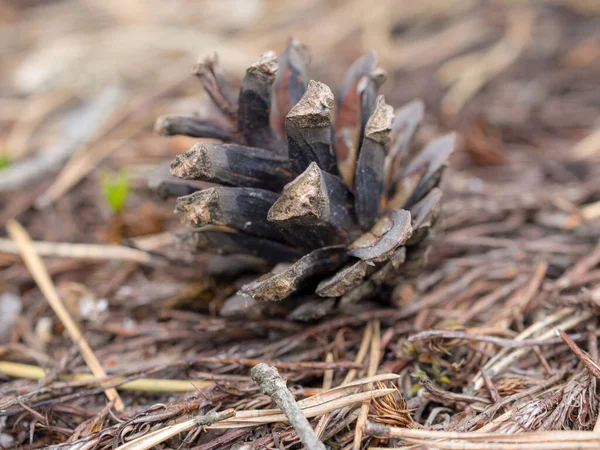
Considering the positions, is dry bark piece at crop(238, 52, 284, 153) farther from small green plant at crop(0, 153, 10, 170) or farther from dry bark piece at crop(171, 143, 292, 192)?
small green plant at crop(0, 153, 10, 170)

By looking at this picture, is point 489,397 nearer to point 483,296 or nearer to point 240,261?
point 483,296

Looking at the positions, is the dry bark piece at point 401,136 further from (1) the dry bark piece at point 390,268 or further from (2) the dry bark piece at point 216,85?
(2) the dry bark piece at point 216,85

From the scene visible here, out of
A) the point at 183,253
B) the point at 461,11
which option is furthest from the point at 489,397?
the point at 461,11

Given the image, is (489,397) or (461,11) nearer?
(489,397)

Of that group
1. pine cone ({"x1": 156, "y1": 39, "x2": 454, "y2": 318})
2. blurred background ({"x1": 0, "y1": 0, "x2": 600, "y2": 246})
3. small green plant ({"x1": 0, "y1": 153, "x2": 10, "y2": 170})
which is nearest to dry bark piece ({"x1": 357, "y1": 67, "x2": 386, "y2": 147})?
pine cone ({"x1": 156, "y1": 39, "x2": 454, "y2": 318})

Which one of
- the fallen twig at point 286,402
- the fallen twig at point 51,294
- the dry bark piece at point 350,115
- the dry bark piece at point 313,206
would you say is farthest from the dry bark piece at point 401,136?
the fallen twig at point 51,294

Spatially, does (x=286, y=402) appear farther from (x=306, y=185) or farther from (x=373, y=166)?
(x=373, y=166)
